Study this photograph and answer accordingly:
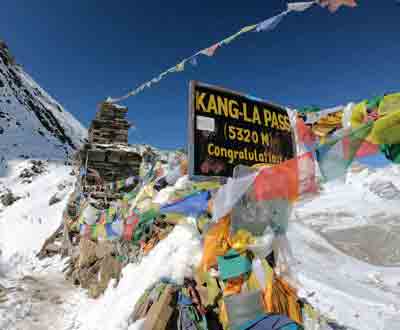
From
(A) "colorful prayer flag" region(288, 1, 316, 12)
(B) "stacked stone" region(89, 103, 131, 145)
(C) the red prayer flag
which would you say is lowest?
(C) the red prayer flag

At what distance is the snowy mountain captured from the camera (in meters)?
29.2

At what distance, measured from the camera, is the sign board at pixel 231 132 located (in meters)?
3.89

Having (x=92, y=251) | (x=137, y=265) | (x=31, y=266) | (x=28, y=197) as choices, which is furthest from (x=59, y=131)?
(x=137, y=265)

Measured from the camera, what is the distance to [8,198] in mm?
18297

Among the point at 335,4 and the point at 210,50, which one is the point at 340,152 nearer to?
the point at 335,4

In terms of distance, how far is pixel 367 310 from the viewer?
5.16 m

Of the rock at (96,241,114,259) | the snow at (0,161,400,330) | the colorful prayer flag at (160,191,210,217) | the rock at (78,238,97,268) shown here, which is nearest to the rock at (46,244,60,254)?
the snow at (0,161,400,330)

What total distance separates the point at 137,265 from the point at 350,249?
26.0 ft

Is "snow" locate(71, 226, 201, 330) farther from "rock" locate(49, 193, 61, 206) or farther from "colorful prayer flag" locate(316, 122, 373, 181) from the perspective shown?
"rock" locate(49, 193, 61, 206)

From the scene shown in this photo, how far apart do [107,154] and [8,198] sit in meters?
11.9

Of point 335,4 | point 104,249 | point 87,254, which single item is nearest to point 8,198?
point 87,254

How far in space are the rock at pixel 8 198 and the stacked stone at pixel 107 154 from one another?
33.9ft

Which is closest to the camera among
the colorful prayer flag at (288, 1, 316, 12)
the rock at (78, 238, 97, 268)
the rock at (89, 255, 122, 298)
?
the colorful prayer flag at (288, 1, 316, 12)

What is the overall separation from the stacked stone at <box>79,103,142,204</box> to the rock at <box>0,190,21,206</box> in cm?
1032
